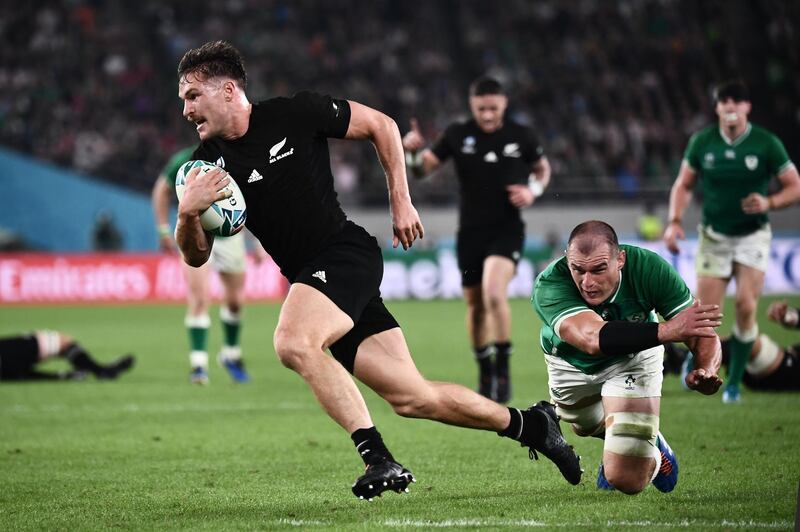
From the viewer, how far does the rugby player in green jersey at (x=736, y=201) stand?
9.83 meters

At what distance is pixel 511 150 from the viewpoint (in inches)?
426

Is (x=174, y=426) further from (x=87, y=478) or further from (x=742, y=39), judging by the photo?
(x=742, y=39)

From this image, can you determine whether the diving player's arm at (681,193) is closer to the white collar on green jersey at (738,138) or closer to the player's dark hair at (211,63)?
the white collar on green jersey at (738,138)

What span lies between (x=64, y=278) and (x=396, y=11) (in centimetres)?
1361

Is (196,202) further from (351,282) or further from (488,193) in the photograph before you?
(488,193)

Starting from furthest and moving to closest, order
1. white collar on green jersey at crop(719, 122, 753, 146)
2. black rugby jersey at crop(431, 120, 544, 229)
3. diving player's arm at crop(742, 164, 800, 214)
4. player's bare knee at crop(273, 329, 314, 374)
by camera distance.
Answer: black rugby jersey at crop(431, 120, 544, 229), white collar on green jersey at crop(719, 122, 753, 146), diving player's arm at crop(742, 164, 800, 214), player's bare knee at crop(273, 329, 314, 374)

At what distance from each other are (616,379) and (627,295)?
1.48 ft

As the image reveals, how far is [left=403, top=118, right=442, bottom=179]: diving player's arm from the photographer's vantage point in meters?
9.10

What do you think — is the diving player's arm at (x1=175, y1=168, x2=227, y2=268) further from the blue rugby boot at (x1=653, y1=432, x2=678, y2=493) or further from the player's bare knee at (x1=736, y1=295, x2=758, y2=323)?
the player's bare knee at (x1=736, y1=295, x2=758, y2=323)

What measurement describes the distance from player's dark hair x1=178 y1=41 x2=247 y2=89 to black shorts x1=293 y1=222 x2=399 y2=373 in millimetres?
1016

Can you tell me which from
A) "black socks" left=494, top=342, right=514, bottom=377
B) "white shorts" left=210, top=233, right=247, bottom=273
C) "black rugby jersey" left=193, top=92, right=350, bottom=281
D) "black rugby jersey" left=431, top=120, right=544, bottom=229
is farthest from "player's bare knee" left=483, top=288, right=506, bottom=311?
"black rugby jersey" left=193, top=92, right=350, bottom=281

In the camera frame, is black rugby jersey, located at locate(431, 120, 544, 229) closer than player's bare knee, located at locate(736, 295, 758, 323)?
No

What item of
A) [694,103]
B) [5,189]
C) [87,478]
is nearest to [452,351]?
[87,478]

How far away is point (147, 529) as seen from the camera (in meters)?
5.45
